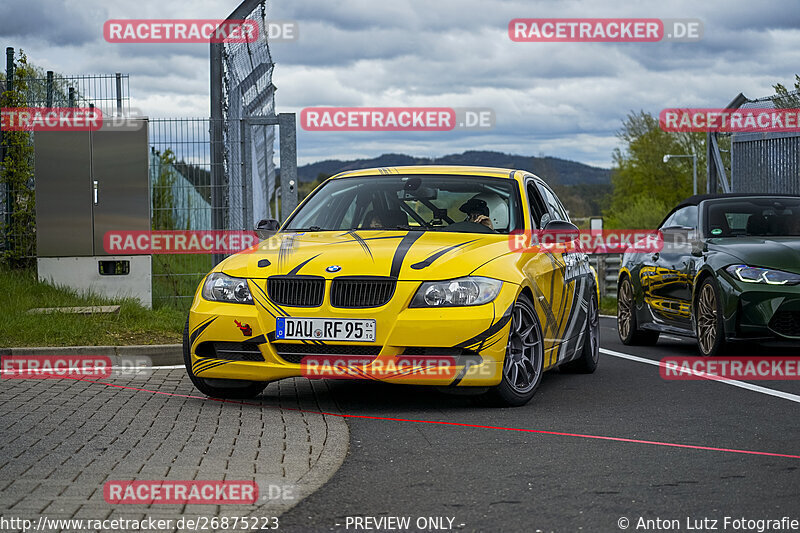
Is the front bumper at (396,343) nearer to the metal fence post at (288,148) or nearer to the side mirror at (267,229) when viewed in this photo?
the side mirror at (267,229)

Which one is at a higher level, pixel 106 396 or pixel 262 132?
pixel 262 132

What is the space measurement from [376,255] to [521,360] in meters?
1.18

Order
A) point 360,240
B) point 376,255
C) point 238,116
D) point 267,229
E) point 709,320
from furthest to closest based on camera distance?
point 238,116 → point 709,320 → point 267,229 → point 360,240 → point 376,255

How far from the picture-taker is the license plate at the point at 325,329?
700cm

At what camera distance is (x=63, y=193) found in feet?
47.9

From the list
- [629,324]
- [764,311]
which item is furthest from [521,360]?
[629,324]

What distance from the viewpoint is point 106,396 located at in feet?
26.3

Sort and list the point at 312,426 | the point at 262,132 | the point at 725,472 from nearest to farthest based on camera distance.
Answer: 1. the point at 725,472
2. the point at 312,426
3. the point at 262,132

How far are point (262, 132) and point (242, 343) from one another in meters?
14.2

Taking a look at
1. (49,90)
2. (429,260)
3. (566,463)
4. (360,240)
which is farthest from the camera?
(49,90)

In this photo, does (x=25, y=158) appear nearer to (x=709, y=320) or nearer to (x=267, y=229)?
(x=267, y=229)

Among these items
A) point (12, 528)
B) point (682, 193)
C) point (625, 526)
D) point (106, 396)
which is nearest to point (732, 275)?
point (106, 396)

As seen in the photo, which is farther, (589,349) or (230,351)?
(589,349)

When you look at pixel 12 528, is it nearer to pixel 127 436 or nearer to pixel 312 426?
pixel 127 436
